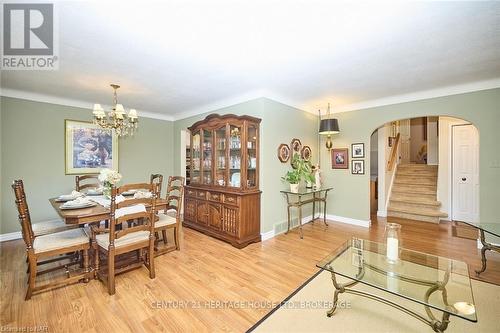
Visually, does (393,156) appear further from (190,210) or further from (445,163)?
(190,210)

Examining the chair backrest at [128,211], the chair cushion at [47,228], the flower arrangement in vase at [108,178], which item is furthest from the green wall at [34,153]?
the chair backrest at [128,211]

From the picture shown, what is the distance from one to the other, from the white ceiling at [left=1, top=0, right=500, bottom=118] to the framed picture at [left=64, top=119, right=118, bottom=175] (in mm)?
649

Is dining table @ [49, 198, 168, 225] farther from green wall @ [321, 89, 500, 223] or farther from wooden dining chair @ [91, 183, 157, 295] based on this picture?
green wall @ [321, 89, 500, 223]

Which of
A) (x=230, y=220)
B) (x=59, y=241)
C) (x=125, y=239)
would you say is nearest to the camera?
(x=59, y=241)

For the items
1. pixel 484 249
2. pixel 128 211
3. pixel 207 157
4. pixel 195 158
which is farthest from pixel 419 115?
pixel 128 211

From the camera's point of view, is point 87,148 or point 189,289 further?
point 87,148

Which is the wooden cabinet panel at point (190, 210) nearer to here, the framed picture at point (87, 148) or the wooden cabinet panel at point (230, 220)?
the wooden cabinet panel at point (230, 220)

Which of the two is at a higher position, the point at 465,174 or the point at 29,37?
the point at 29,37

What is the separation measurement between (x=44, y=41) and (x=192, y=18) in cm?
161

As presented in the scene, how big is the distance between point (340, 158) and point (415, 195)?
104 inches

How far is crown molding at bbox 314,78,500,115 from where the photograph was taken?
3.22m

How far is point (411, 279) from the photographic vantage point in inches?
69.9

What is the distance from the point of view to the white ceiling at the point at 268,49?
1732 mm

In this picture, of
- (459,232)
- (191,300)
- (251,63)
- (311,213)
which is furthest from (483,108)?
(191,300)
